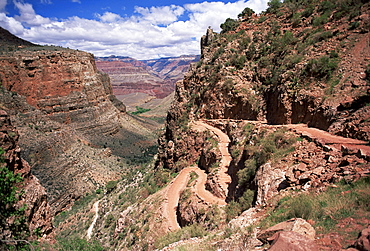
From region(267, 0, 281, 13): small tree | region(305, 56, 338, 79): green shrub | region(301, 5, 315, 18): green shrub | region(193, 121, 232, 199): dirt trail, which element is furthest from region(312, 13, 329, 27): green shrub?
region(193, 121, 232, 199): dirt trail

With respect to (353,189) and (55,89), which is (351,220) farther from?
(55,89)

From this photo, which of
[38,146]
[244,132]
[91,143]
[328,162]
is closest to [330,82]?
[244,132]

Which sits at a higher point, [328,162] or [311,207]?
[328,162]

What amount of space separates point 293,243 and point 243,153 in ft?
28.8

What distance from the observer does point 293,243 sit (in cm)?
450

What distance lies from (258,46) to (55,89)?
36.2 m

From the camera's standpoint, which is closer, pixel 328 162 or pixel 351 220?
pixel 351 220

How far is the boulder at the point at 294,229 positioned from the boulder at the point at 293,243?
267 millimetres

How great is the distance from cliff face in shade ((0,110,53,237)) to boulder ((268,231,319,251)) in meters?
13.0

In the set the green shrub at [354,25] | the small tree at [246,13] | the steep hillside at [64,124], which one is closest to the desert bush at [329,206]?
the green shrub at [354,25]

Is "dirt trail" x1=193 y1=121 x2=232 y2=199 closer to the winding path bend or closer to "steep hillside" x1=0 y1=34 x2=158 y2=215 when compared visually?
the winding path bend

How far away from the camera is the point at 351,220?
492 centimetres

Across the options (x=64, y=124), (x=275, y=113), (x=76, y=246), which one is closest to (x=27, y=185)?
(x=76, y=246)

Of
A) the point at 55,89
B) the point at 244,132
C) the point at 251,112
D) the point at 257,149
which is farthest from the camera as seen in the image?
the point at 55,89
